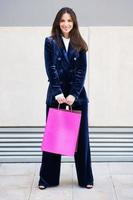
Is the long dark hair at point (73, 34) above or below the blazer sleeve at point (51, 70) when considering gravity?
above

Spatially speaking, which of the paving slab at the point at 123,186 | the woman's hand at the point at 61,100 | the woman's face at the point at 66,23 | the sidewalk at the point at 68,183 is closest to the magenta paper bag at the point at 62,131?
the woman's hand at the point at 61,100

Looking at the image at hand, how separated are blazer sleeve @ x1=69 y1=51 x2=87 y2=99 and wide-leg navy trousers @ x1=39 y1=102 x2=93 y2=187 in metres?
0.21

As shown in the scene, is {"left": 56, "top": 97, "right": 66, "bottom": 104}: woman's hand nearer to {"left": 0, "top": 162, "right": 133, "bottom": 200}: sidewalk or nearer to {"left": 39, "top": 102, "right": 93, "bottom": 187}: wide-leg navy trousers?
{"left": 39, "top": 102, "right": 93, "bottom": 187}: wide-leg navy trousers

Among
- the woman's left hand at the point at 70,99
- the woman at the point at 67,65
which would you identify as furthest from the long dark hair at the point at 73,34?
the woman's left hand at the point at 70,99

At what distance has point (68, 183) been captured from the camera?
470cm

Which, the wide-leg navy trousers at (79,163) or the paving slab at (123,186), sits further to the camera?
the wide-leg navy trousers at (79,163)

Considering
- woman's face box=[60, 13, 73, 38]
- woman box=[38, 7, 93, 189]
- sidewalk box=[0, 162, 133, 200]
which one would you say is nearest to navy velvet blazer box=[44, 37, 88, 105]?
woman box=[38, 7, 93, 189]

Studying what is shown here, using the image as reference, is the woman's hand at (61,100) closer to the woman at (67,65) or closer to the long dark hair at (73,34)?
the woman at (67,65)

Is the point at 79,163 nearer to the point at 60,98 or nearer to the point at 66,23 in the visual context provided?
the point at 60,98

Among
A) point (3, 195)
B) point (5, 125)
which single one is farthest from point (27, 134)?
point (3, 195)

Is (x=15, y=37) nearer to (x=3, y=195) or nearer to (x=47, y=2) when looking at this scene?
(x=47, y=2)

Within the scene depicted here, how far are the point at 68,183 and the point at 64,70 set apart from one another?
3.60 ft

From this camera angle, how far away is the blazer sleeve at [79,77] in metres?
4.30

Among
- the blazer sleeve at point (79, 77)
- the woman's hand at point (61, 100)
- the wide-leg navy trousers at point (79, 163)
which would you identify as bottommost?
the wide-leg navy trousers at point (79, 163)
